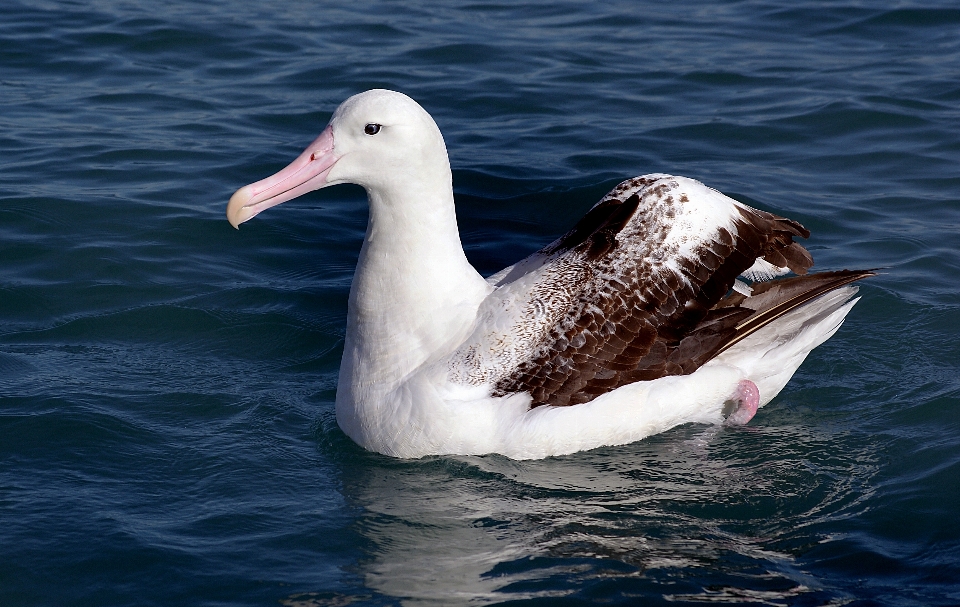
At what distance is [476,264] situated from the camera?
31.6 feet

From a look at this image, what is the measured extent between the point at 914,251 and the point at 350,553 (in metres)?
5.78

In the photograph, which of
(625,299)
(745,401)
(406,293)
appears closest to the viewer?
(406,293)

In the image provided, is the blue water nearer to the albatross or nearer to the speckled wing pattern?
the albatross

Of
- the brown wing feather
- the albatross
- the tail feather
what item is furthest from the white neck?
the tail feather

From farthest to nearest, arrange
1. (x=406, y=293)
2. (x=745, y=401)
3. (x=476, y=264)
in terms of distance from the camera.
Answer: (x=476, y=264)
(x=745, y=401)
(x=406, y=293)

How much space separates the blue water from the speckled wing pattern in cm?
51

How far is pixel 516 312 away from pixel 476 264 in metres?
3.02

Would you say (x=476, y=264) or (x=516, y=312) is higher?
(x=516, y=312)

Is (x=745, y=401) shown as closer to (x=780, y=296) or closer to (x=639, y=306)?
(x=780, y=296)

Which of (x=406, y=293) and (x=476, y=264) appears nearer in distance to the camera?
(x=406, y=293)

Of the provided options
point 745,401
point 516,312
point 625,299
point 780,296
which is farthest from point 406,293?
point 780,296

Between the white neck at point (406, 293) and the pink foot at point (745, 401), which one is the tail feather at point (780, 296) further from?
the white neck at point (406, 293)

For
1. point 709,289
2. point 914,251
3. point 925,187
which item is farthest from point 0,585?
point 925,187

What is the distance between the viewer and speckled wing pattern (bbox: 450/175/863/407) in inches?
→ 258
